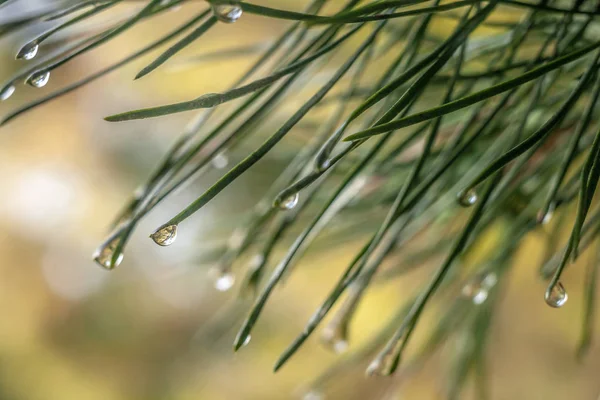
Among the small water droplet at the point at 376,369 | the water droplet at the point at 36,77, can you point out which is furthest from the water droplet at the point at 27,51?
the small water droplet at the point at 376,369

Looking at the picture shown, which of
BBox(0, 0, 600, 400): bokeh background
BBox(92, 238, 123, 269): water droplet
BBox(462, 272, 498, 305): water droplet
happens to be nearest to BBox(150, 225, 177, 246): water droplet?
BBox(92, 238, 123, 269): water droplet

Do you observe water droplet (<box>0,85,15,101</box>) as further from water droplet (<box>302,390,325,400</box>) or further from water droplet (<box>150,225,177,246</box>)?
water droplet (<box>302,390,325,400</box>)

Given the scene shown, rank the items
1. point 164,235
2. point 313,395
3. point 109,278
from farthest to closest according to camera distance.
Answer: point 109,278
point 313,395
point 164,235

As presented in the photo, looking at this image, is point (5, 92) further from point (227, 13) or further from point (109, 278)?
point (109, 278)

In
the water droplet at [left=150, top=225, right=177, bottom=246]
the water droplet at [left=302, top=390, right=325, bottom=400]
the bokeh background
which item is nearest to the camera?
the water droplet at [left=150, top=225, right=177, bottom=246]

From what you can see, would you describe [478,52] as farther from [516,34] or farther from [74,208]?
[74,208]

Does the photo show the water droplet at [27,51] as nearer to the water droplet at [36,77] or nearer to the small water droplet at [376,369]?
the water droplet at [36,77]

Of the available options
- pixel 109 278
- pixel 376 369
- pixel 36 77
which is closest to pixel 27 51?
pixel 36 77

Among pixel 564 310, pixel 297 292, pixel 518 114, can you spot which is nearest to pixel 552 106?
pixel 518 114
